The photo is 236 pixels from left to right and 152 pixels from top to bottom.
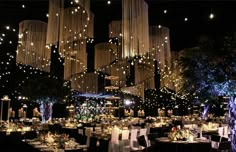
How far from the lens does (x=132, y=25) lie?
6484 mm

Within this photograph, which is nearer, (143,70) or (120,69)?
(143,70)

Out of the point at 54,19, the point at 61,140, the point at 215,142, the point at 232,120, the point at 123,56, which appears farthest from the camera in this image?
the point at 215,142

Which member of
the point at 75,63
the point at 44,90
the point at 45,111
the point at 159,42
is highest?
the point at 159,42

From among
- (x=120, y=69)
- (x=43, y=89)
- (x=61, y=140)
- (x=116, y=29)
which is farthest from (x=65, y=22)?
(x=43, y=89)

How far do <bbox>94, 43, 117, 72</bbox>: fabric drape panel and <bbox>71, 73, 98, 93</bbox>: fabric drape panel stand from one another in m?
2.53

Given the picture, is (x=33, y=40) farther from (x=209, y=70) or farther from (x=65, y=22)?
(x=209, y=70)

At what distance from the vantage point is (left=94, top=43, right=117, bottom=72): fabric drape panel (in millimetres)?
11367

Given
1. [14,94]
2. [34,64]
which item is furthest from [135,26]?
[14,94]

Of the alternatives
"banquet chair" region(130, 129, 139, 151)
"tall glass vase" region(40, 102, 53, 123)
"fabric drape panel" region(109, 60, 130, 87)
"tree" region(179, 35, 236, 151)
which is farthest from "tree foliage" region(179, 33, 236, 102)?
"tall glass vase" region(40, 102, 53, 123)

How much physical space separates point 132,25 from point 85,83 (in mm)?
8059

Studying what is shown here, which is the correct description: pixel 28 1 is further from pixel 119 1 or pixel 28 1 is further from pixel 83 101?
pixel 83 101

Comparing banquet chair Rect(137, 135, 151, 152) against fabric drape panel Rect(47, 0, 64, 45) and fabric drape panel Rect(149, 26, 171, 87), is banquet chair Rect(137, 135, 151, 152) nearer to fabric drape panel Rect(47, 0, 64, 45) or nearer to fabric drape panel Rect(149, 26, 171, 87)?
fabric drape panel Rect(149, 26, 171, 87)

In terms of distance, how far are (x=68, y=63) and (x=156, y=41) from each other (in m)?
2.76

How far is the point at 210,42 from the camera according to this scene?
17.2 ft
